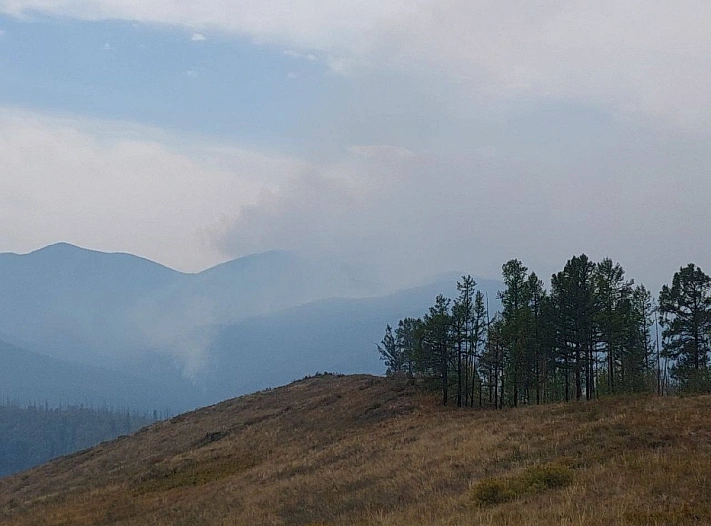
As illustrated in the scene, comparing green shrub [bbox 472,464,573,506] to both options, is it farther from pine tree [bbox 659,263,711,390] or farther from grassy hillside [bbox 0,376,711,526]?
pine tree [bbox 659,263,711,390]

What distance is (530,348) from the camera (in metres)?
44.1

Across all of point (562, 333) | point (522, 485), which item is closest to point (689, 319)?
point (562, 333)

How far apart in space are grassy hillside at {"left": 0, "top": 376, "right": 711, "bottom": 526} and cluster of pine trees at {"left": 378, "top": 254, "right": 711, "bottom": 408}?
4.36 metres

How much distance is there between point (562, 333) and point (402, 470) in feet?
71.0

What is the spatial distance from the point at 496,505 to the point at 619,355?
35090 mm

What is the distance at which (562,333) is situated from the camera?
42375 mm

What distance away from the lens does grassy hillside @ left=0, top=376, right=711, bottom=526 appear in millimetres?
15281

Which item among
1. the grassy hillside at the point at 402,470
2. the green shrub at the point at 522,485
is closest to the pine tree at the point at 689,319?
the grassy hillside at the point at 402,470

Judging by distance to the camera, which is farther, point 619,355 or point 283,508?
point 619,355

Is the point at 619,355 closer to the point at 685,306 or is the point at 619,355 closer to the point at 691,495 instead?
the point at 685,306

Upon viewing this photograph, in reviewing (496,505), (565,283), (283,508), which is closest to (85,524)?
(283,508)

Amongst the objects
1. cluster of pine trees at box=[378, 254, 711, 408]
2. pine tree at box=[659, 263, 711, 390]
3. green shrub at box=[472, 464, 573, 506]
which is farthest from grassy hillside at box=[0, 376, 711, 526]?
pine tree at box=[659, 263, 711, 390]

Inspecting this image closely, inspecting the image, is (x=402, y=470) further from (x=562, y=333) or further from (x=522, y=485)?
(x=562, y=333)

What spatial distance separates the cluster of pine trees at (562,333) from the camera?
4178 centimetres
